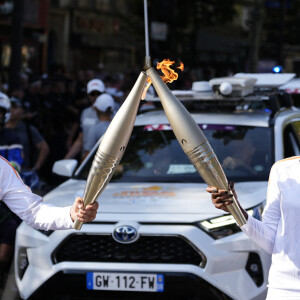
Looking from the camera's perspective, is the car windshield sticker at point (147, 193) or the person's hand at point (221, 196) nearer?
the person's hand at point (221, 196)

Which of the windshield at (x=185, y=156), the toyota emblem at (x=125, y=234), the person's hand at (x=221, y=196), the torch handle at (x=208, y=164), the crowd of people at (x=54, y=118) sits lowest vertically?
the crowd of people at (x=54, y=118)

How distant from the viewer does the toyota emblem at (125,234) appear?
6.32 metres

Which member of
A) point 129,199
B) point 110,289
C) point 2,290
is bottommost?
point 2,290

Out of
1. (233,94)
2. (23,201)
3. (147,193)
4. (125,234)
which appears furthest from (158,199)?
(23,201)

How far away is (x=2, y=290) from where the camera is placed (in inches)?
296

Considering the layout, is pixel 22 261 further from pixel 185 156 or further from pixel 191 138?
pixel 191 138

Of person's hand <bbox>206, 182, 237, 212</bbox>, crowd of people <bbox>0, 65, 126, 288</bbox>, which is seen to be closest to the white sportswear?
person's hand <bbox>206, 182, 237, 212</bbox>

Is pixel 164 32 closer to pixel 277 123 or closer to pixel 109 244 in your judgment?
pixel 277 123

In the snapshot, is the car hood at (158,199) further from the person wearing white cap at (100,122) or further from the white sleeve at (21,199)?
the person wearing white cap at (100,122)

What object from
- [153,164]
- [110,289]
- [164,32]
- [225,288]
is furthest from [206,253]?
[164,32]

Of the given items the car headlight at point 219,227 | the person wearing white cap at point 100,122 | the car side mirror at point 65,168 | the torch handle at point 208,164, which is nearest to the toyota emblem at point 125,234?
the car headlight at point 219,227

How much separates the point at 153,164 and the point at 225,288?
5.35ft

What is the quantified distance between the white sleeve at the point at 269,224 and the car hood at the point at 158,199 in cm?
211

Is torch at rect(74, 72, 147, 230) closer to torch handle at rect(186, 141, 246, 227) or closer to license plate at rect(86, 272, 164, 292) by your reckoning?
torch handle at rect(186, 141, 246, 227)
